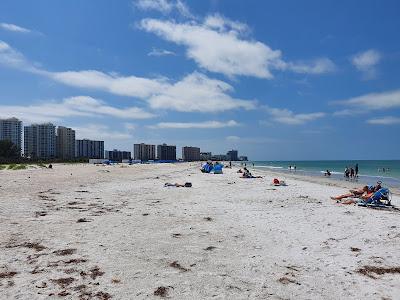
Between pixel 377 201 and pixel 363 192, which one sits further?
pixel 363 192

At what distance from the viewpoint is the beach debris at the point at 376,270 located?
6.24m

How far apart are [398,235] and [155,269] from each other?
6438 millimetres

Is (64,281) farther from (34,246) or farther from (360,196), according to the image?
(360,196)

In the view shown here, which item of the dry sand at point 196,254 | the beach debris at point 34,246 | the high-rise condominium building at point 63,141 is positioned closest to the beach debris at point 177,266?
the dry sand at point 196,254

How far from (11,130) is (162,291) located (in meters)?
160

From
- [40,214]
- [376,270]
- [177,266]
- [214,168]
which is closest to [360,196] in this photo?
[376,270]

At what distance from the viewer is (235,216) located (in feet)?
39.3

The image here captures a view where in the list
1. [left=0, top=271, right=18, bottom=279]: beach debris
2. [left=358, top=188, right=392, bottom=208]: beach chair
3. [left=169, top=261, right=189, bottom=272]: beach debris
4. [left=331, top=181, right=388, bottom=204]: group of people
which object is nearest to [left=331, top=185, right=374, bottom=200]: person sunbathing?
[left=331, top=181, right=388, bottom=204]: group of people

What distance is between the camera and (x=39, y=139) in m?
151

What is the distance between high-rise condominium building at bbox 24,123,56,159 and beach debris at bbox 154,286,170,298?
15904 cm

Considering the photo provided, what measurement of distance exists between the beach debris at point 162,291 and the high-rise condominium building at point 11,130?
154157 millimetres

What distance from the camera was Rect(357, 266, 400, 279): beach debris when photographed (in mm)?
6238

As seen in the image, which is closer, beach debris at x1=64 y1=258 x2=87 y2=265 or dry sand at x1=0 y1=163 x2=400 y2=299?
dry sand at x1=0 y1=163 x2=400 y2=299

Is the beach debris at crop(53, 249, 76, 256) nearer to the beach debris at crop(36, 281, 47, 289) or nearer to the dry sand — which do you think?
the dry sand
